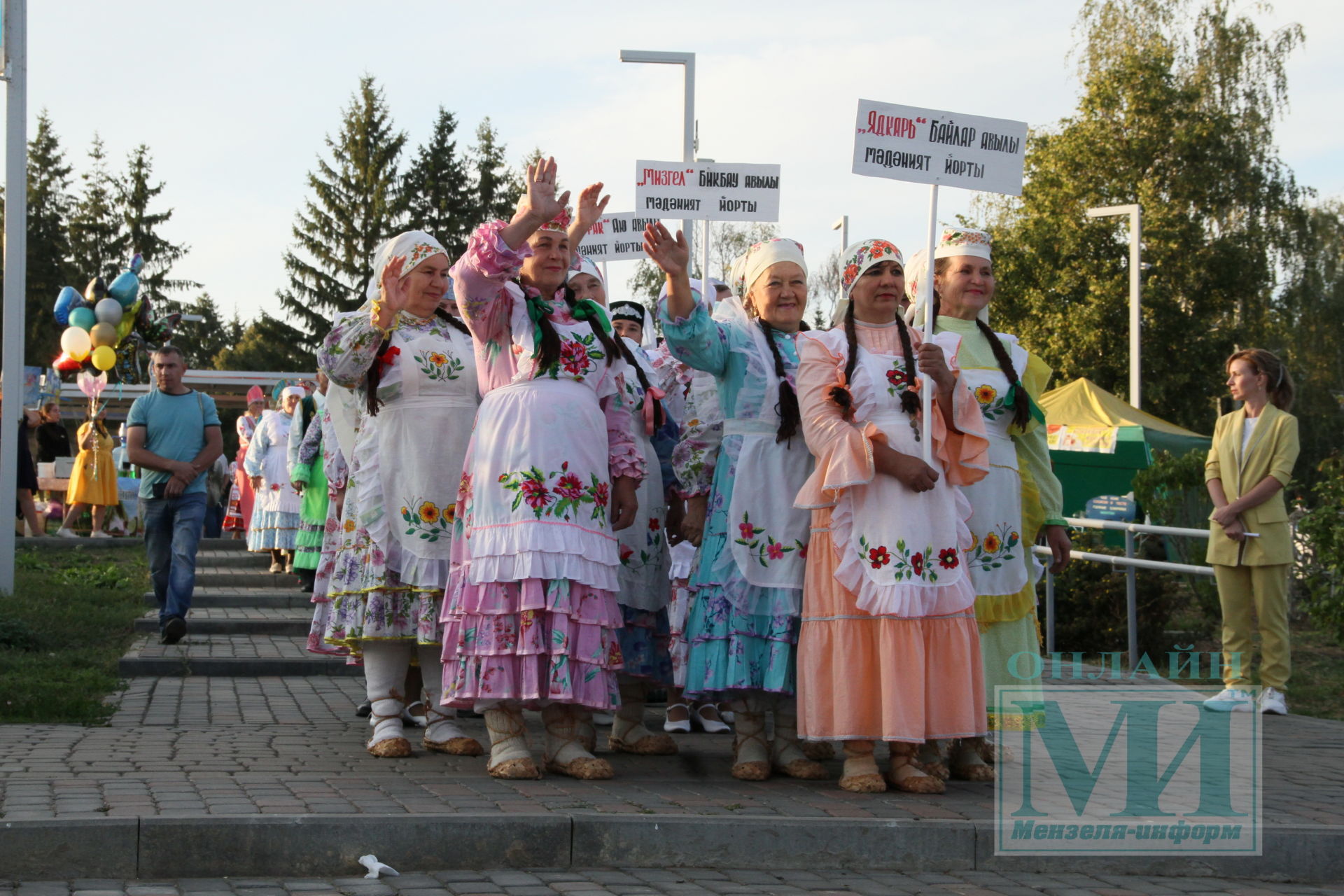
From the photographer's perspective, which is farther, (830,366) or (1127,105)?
(1127,105)

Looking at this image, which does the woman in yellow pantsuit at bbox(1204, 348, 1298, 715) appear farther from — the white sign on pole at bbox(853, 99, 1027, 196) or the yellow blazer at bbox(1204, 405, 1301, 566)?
the white sign on pole at bbox(853, 99, 1027, 196)

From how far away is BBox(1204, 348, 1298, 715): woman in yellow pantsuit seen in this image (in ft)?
29.3

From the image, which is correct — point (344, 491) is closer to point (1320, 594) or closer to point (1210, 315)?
point (1320, 594)

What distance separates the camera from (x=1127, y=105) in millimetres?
40312

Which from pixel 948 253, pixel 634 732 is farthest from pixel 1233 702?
pixel 634 732

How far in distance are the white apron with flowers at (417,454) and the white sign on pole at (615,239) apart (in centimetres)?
366

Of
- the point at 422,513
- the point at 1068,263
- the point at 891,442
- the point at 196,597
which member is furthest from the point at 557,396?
the point at 1068,263

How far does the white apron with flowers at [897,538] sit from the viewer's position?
560 cm

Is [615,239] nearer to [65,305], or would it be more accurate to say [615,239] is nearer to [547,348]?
[547,348]

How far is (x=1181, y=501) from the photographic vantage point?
1349 centimetres

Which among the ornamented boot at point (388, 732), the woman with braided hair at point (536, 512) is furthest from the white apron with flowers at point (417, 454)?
the ornamented boot at point (388, 732)

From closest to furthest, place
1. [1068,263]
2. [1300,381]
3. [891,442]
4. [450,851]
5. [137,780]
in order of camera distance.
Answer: [450,851] → [137,780] → [891,442] → [1068,263] → [1300,381]

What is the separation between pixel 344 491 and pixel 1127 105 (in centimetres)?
3738

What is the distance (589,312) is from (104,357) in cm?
2029
